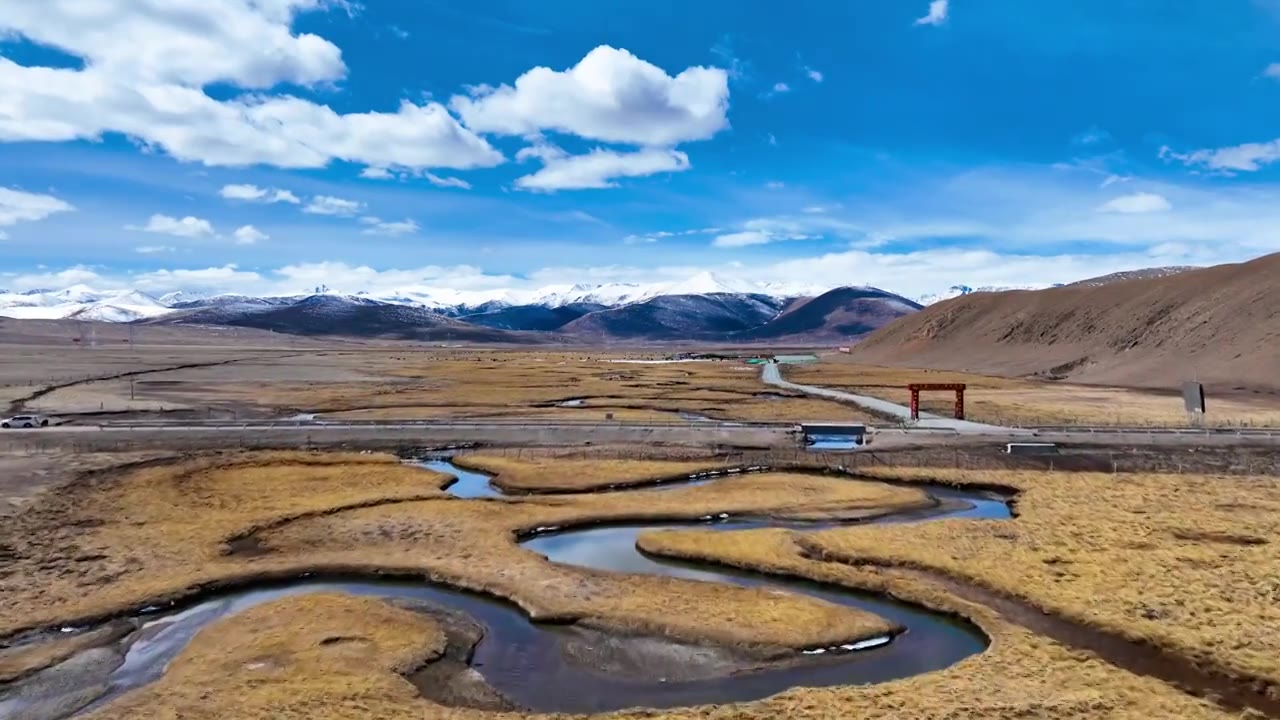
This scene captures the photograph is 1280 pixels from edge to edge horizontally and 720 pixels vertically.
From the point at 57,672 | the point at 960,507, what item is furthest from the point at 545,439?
the point at 57,672

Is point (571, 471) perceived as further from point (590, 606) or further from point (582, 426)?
point (590, 606)

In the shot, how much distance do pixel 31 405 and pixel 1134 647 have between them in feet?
341

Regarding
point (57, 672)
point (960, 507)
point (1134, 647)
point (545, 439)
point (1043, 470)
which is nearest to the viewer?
point (57, 672)

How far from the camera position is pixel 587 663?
24.6 metres

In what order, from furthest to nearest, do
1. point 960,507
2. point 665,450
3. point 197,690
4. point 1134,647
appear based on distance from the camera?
point 665,450 < point 960,507 < point 1134,647 < point 197,690

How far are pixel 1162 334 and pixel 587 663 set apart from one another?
161030 mm

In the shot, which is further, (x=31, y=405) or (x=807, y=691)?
(x=31, y=405)

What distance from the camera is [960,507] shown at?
46.2 meters

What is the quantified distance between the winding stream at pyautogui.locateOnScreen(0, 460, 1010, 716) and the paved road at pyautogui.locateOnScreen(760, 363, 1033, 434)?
42.6 meters

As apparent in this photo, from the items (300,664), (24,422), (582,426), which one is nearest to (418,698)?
(300,664)

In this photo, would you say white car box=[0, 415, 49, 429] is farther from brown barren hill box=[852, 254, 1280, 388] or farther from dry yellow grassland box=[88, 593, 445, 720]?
brown barren hill box=[852, 254, 1280, 388]

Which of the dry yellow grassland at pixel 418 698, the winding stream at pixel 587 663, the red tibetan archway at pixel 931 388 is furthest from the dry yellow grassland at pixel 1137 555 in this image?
the red tibetan archway at pixel 931 388

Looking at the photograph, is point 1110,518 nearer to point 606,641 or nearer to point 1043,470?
point 1043,470

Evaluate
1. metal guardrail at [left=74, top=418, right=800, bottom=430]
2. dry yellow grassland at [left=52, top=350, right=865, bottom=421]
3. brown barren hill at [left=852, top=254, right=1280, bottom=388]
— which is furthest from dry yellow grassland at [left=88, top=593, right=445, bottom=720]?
brown barren hill at [left=852, top=254, right=1280, bottom=388]
